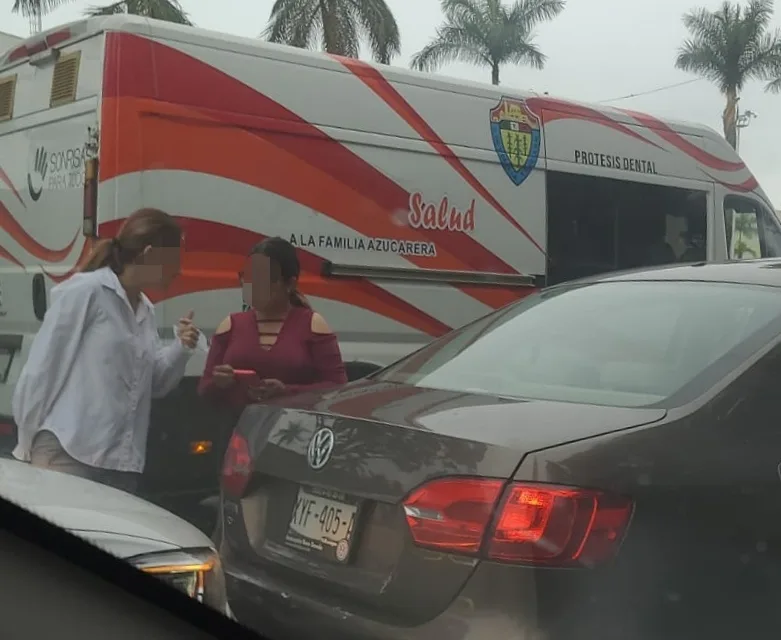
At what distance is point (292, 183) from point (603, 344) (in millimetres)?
3139

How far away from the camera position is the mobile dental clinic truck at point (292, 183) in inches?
227

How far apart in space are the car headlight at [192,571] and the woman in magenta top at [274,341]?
6.34 ft

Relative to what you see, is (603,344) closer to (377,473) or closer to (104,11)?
(377,473)

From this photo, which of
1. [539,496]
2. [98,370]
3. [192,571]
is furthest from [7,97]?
[539,496]

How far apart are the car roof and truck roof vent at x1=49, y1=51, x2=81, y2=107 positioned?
3294 mm

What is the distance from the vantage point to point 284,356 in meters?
4.75

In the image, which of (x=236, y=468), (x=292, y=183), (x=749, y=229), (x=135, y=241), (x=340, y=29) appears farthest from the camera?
(x=340, y=29)

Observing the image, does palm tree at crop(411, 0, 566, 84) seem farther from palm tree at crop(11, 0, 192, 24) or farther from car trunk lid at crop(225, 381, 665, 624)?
car trunk lid at crop(225, 381, 665, 624)

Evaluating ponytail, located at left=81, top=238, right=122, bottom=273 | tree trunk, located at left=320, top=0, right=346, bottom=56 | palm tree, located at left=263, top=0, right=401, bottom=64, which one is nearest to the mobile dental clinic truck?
ponytail, located at left=81, top=238, right=122, bottom=273

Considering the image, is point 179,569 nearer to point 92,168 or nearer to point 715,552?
point 715,552

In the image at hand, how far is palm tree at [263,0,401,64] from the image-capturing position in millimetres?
23844

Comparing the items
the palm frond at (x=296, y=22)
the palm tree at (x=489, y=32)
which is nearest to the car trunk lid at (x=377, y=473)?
the palm frond at (x=296, y=22)

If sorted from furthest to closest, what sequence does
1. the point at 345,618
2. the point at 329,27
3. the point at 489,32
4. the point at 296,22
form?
the point at 489,32 → the point at 329,27 → the point at 296,22 → the point at 345,618

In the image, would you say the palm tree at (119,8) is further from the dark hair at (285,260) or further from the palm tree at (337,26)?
the palm tree at (337,26)
